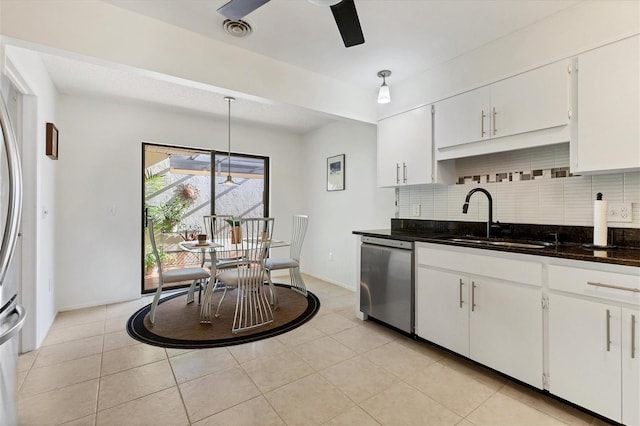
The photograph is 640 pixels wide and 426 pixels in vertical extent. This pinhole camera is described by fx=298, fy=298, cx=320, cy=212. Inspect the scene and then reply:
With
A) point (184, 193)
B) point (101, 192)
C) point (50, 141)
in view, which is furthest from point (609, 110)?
point (101, 192)

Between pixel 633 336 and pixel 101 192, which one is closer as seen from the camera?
pixel 633 336

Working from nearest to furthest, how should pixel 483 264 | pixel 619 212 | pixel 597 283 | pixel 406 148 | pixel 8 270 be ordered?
pixel 8 270 → pixel 597 283 → pixel 619 212 → pixel 483 264 → pixel 406 148

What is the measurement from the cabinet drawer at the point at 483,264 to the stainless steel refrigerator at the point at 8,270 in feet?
7.81

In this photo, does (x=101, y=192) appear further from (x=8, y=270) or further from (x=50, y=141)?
(x=8, y=270)

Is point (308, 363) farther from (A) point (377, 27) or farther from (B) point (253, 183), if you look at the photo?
(B) point (253, 183)

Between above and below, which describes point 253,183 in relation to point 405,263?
above

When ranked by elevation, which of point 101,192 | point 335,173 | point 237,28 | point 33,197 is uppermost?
Result: point 237,28

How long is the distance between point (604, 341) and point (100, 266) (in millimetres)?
4584

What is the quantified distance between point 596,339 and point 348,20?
213 centimetres

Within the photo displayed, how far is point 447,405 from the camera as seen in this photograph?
1.76 meters

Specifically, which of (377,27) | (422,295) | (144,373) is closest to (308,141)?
(377,27)

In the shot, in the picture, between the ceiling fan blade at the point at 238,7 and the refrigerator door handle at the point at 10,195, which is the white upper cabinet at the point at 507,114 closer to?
the ceiling fan blade at the point at 238,7

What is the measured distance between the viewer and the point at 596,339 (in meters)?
1.58

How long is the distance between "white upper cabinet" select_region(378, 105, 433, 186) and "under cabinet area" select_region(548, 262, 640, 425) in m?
1.39
